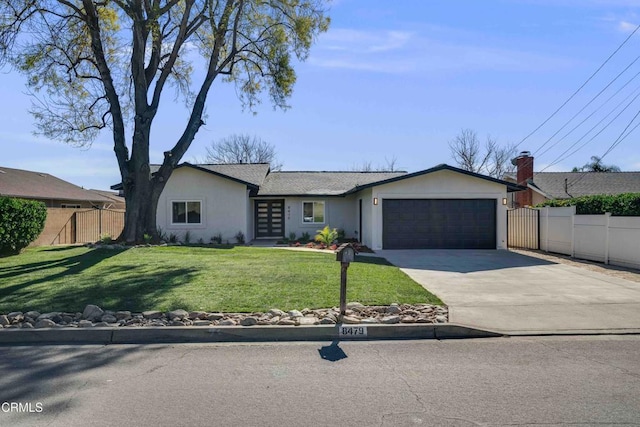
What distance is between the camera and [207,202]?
920 inches

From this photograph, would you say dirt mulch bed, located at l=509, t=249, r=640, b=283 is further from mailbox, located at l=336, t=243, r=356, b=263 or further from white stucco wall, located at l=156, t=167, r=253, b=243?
white stucco wall, located at l=156, t=167, r=253, b=243

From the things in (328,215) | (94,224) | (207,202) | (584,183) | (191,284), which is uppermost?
(584,183)

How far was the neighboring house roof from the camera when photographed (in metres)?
26.5

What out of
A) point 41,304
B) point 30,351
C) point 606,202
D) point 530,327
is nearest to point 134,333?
point 30,351

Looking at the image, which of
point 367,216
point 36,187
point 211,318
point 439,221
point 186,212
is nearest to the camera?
point 211,318

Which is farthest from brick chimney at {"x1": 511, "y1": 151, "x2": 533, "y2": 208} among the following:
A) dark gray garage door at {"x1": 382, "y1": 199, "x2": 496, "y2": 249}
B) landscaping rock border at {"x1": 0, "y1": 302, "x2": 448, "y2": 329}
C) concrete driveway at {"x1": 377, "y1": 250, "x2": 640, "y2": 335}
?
landscaping rock border at {"x1": 0, "y1": 302, "x2": 448, "y2": 329}

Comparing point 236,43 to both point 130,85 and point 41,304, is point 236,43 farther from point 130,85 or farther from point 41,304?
point 41,304

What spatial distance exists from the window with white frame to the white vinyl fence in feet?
36.1

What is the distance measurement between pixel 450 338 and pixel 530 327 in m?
1.41

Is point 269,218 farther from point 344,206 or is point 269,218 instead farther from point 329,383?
point 329,383

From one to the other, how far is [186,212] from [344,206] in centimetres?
835

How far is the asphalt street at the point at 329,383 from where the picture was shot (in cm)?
426

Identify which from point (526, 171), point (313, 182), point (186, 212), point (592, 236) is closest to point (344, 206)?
point (313, 182)

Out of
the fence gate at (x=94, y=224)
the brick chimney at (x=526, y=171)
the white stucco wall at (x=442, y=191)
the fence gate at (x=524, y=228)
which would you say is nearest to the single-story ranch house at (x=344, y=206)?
the white stucco wall at (x=442, y=191)
